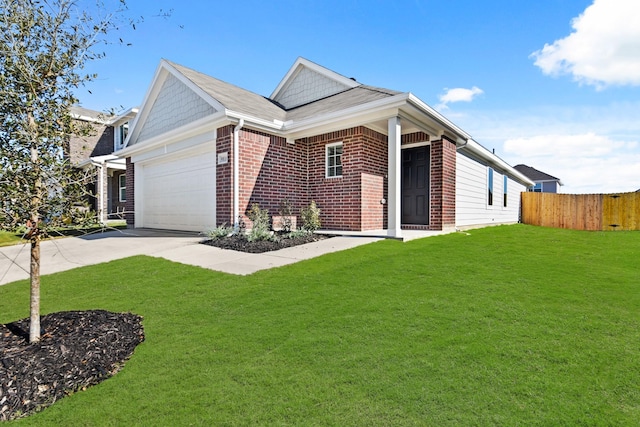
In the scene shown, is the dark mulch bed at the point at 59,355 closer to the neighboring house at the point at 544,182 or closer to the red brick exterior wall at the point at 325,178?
the red brick exterior wall at the point at 325,178

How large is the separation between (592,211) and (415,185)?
30.0 ft

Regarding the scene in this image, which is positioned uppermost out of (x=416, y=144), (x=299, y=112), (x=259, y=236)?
(x=299, y=112)

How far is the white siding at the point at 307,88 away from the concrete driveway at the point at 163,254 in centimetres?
627

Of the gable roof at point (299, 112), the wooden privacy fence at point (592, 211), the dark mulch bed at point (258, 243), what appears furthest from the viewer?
the wooden privacy fence at point (592, 211)

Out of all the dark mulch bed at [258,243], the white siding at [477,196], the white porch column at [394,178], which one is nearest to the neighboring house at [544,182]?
the white siding at [477,196]

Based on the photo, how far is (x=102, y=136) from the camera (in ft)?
63.3

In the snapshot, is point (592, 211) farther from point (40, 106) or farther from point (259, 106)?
point (40, 106)

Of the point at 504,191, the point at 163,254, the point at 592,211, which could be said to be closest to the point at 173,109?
the point at 163,254

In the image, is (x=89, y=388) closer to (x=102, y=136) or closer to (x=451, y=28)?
(x=451, y=28)

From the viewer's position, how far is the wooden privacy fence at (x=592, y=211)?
42.2 feet

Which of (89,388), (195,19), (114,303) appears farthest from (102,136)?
(89,388)

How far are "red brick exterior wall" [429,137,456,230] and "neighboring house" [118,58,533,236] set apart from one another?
0.10 ft

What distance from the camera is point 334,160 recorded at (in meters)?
9.56

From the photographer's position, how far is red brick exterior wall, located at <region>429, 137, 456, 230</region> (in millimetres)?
9219
